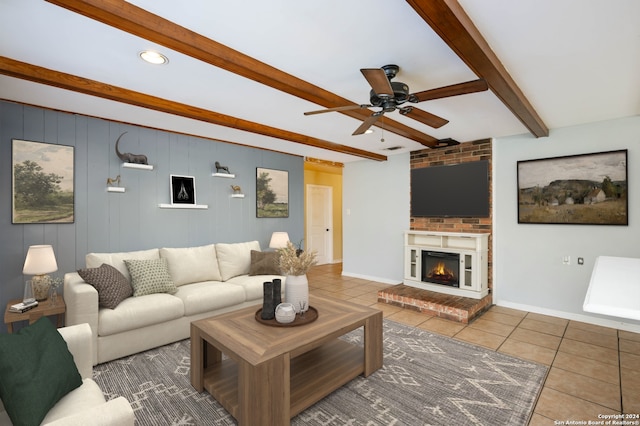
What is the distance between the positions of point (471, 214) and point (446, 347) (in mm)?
2318

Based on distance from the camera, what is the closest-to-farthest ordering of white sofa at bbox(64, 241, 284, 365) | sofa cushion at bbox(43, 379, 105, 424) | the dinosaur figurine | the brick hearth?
sofa cushion at bbox(43, 379, 105, 424)
white sofa at bbox(64, 241, 284, 365)
the dinosaur figurine
the brick hearth

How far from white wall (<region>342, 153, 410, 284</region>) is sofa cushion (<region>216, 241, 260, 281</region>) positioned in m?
2.57

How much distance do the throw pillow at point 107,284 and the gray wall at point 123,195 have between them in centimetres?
70

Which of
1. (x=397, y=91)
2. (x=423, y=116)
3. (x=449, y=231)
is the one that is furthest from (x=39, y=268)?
(x=449, y=231)

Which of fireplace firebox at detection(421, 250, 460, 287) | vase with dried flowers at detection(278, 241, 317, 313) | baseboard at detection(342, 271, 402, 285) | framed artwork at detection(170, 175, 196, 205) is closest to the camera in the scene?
vase with dried flowers at detection(278, 241, 317, 313)

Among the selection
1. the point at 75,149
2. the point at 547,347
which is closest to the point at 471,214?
the point at 547,347

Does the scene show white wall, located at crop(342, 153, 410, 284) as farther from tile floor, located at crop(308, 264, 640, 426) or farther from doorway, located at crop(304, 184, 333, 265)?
doorway, located at crop(304, 184, 333, 265)

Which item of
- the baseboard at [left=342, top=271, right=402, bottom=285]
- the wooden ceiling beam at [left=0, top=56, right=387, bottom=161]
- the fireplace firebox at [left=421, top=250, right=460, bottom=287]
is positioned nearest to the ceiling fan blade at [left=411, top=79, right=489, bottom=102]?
the wooden ceiling beam at [left=0, top=56, right=387, bottom=161]

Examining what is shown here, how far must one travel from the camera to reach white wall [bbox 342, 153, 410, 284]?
18.3 feet

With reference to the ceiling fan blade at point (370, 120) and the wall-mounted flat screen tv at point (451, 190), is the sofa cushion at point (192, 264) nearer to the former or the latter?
the ceiling fan blade at point (370, 120)

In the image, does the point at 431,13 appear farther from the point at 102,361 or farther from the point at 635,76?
the point at 102,361

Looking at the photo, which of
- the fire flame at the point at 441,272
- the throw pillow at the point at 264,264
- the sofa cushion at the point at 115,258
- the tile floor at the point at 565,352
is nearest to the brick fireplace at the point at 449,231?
the tile floor at the point at 565,352

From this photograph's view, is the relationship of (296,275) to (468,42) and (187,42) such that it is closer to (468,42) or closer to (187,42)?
(187,42)

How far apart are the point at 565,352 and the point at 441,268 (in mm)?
1927
